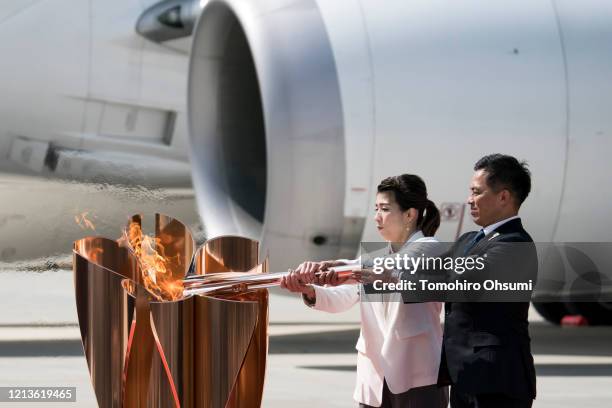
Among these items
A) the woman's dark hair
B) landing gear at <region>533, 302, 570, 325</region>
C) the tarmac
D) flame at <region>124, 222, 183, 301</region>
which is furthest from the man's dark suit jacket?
landing gear at <region>533, 302, 570, 325</region>

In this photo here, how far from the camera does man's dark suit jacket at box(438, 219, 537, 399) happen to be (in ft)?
11.5

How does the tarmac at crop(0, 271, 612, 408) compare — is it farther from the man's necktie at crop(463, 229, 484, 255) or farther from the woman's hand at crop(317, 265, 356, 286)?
the man's necktie at crop(463, 229, 484, 255)

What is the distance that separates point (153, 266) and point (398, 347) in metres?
0.85

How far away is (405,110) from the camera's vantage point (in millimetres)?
7887

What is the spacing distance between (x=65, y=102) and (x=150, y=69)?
807mm

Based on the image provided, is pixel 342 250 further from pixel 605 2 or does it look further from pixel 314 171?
pixel 605 2

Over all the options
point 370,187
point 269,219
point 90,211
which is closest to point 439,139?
point 370,187

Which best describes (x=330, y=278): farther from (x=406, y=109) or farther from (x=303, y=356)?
(x=303, y=356)

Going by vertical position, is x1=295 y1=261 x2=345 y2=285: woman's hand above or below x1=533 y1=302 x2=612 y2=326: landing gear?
above

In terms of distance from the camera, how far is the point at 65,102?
1084cm

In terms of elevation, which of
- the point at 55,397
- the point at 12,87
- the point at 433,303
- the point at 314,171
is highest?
the point at 12,87

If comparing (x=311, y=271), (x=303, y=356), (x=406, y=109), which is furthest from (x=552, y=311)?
(x=311, y=271)

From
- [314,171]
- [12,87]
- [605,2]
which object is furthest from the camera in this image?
[12,87]

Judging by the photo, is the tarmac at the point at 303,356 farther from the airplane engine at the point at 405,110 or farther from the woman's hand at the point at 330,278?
the woman's hand at the point at 330,278
